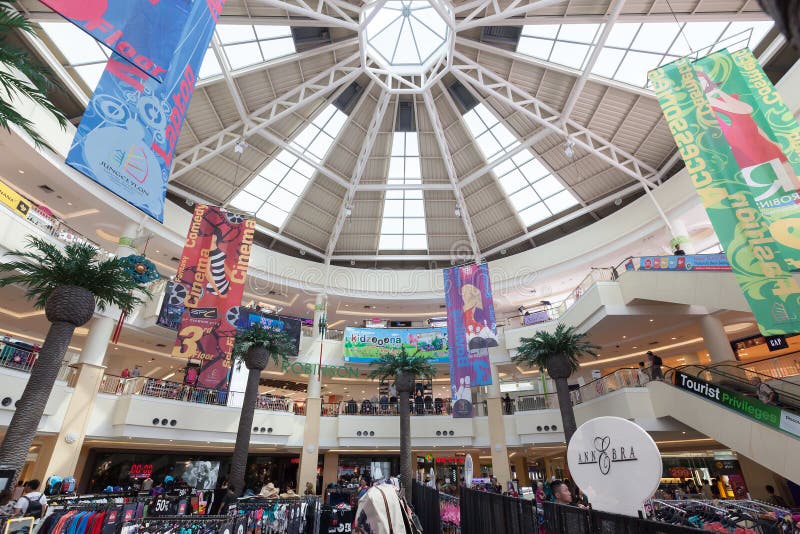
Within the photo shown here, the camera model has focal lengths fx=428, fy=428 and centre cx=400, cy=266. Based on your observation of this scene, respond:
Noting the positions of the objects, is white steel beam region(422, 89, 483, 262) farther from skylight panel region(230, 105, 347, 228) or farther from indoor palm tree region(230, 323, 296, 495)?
indoor palm tree region(230, 323, 296, 495)

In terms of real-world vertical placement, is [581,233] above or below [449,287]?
above

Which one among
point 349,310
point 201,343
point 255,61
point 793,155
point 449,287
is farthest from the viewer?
point 349,310

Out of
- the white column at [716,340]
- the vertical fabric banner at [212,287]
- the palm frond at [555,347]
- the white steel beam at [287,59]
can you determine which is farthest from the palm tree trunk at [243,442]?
the white column at [716,340]

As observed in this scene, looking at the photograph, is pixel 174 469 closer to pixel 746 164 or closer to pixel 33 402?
pixel 33 402

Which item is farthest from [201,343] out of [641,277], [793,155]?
[793,155]

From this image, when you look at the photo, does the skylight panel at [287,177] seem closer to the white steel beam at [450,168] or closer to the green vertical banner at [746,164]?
the white steel beam at [450,168]

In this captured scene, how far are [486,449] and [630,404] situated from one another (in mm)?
12083

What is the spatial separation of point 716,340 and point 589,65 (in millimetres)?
12996

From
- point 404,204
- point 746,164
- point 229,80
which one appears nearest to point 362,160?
point 404,204

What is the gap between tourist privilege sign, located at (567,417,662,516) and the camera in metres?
3.94

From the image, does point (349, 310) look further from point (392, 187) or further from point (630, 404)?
point (630, 404)

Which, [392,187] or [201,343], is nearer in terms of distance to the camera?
[201,343]

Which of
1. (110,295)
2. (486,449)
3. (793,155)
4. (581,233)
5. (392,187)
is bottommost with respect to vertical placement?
(486,449)

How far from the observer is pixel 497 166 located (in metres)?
26.4
